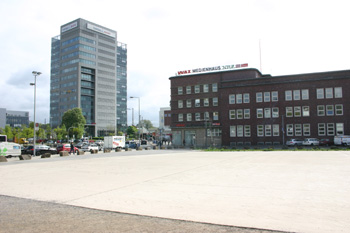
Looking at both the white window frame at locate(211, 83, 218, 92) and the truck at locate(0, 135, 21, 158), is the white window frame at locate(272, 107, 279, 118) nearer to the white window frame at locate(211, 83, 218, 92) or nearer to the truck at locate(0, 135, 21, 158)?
the white window frame at locate(211, 83, 218, 92)

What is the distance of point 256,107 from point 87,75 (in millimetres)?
92001

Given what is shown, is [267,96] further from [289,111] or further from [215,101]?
[215,101]

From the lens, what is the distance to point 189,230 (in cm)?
605

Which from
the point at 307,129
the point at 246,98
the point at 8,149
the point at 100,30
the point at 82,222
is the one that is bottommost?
the point at 82,222

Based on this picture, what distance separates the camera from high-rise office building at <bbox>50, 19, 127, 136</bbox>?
5089 inches

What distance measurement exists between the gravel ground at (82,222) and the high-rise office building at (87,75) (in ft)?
400

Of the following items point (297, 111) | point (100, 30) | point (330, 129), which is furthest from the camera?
point (100, 30)

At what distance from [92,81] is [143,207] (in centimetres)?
13260

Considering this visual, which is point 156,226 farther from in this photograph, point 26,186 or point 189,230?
point 26,186

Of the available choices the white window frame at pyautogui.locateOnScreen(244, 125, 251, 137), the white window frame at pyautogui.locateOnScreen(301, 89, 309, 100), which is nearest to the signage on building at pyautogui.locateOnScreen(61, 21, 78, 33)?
the white window frame at pyautogui.locateOnScreen(244, 125, 251, 137)

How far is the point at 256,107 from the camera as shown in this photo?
61.0 meters

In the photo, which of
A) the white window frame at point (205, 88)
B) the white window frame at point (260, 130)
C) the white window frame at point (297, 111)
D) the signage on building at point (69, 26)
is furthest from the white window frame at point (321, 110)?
the signage on building at point (69, 26)

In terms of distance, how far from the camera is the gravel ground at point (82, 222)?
6.17 m

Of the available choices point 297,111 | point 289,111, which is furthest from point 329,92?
point 289,111
